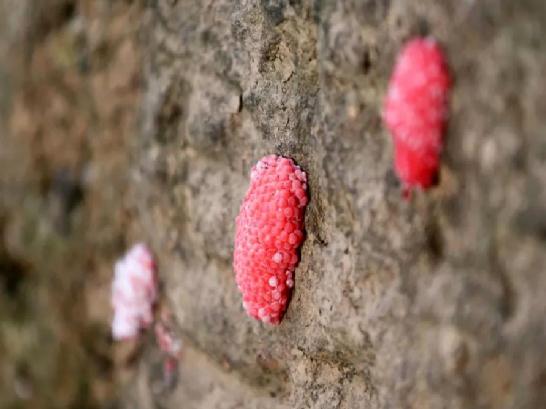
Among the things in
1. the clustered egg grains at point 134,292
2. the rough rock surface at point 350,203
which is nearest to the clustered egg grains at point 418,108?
the rough rock surface at point 350,203

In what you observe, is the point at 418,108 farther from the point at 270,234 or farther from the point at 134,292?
the point at 134,292

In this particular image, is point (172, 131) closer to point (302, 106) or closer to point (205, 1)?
point (205, 1)

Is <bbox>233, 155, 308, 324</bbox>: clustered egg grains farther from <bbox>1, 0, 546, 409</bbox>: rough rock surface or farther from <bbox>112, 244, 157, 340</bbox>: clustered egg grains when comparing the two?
<bbox>112, 244, 157, 340</bbox>: clustered egg grains

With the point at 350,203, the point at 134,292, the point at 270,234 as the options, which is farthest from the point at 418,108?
the point at 134,292

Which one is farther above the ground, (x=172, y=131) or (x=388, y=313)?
(x=172, y=131)

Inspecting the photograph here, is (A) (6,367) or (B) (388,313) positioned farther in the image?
(A) (6,367)

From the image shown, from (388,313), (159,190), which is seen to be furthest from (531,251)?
(159,190)
